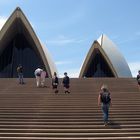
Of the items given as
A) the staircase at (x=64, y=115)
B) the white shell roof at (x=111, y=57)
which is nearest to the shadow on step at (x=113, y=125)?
the staircase at (x=64, y=115)

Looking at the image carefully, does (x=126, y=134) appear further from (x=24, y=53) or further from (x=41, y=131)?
(x=24, y=53)

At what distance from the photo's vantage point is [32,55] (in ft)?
115

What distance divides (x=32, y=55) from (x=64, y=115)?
877 inches

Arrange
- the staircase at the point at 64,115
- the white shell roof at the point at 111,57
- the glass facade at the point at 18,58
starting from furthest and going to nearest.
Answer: the white shell roof at the point at 111,57, the glass facade at the point at 18,58, the staircase at the point at 64,115

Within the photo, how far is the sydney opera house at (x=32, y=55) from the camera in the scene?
32438mm

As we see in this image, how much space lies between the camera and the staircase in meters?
11.0

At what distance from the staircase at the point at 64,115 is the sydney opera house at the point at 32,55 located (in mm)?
14460

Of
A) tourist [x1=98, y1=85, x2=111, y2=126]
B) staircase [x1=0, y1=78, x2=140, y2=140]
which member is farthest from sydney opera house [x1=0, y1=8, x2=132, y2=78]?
tourist [x1=98, y1=85, x2=111, y2=126]

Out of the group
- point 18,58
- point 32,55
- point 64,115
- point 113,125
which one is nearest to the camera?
point 113,125

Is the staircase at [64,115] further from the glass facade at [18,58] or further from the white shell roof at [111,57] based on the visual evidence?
the white shell roof at [111,57]

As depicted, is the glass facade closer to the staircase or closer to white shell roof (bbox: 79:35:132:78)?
white shell roof (bbox: 79:35:132:78)

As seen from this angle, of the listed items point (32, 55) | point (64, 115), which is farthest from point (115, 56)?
point (64, 115)

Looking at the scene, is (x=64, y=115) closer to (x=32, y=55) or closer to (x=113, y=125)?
(x=113, y=125)

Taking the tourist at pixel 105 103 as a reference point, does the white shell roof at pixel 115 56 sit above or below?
above
